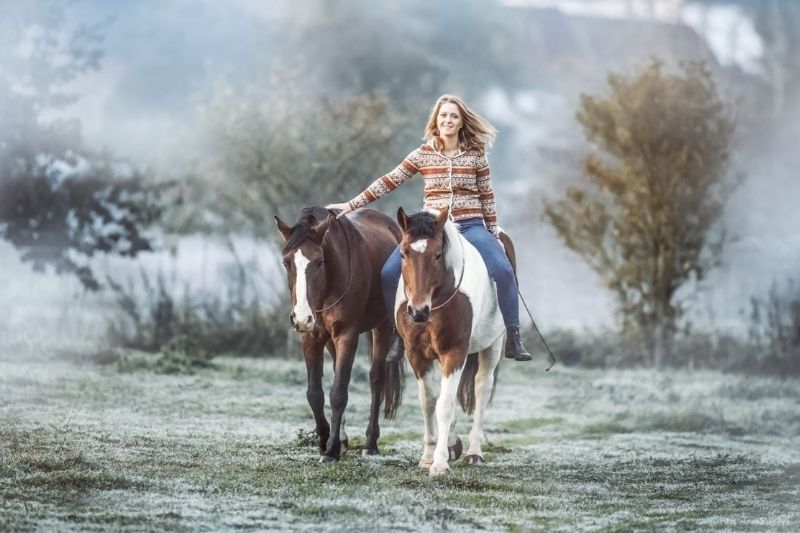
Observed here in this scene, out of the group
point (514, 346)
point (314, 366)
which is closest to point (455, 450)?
point (514, 346)

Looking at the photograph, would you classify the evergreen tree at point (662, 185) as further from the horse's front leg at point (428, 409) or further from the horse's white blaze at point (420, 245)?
the horse's white blaze at point (420, 245)

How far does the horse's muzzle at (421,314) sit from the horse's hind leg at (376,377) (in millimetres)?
1511

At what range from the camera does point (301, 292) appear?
24.1ft

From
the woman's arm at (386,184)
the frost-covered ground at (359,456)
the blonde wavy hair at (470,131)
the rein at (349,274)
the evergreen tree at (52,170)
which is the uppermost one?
the evergreen tree at (52,170)

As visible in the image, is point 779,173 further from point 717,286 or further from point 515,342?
point 515,342

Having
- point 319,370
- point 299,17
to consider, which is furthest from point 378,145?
point 319,370

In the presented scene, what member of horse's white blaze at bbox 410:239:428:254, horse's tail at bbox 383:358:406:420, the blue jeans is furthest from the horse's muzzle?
horse's tail at bbox 383:358:406:420

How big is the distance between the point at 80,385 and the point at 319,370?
188 inches

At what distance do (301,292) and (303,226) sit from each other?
452 mm

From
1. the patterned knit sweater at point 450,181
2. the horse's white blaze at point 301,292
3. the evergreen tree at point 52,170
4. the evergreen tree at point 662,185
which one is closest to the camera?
the horse's white blaze at point 301,292

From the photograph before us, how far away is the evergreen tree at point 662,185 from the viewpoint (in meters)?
17.8

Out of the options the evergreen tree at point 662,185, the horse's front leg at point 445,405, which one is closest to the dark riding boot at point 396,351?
the horse's front leg at point 445,405

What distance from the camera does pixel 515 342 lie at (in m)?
8.13

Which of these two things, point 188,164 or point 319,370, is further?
point 188,164
